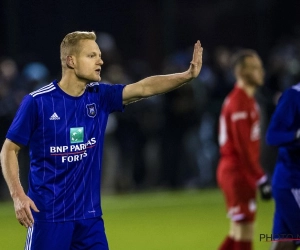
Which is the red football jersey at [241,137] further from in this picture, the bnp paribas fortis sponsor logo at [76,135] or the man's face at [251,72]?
the bnp paribas fortis sponsor logo at [76,135]

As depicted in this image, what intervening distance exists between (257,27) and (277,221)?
1180 cm

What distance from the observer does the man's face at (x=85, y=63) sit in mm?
6387

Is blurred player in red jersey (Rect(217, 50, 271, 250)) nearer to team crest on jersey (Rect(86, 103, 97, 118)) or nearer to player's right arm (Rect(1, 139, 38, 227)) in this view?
team crest on jersey (Rect(86, 103, 97, 118))

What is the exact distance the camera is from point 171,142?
54.5 ft

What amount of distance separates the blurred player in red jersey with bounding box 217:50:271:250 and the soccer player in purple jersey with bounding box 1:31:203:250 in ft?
9.73

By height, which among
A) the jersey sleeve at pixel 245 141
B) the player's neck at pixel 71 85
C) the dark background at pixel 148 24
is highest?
the dark background at pixel 148 24

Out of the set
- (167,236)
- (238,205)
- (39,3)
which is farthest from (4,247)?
(39,3)

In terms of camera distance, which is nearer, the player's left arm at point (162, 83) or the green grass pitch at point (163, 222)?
the player's left arm at point (162, 83)

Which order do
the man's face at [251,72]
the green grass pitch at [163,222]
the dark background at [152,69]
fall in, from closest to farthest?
the man's face at [251,72] → the green grass pitch at [163,222] → the dark background at [152,69]

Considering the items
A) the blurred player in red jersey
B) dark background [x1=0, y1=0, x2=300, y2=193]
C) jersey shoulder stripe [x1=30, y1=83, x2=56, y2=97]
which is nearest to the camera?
jersey shoulder stripe [x1=30, y1=83, x2=56, y2=97]

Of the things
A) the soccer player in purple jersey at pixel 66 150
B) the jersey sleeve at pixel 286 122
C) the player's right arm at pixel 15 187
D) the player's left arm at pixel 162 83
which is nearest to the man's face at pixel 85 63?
the soccer player in purple jersey at pixel 66 150

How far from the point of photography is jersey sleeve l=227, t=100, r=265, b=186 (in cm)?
927

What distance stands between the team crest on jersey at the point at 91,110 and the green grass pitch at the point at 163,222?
4407 mm

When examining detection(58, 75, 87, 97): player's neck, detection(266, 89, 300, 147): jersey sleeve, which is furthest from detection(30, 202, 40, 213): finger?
detection(266, 89, 300, 147): jersey sleeve
